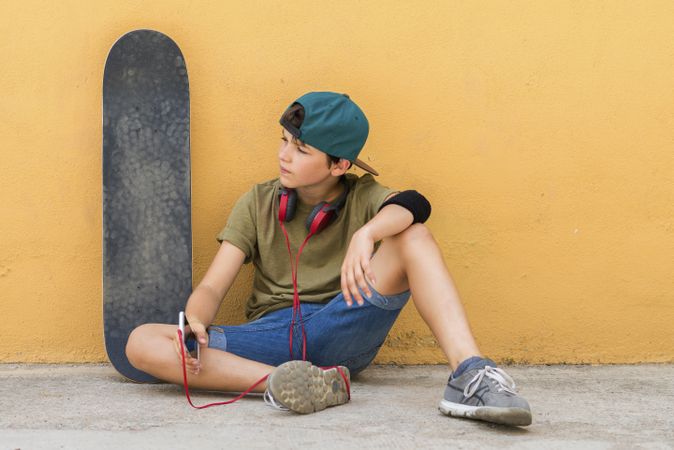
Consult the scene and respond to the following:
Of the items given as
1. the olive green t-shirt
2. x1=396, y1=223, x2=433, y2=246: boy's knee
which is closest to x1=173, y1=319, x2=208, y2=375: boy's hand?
the olive green t-shirt

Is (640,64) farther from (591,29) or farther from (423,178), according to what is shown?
(423,178)

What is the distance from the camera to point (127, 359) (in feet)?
9.10

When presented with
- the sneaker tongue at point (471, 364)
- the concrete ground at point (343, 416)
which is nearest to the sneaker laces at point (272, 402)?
the concrete ground at point (343, 416)

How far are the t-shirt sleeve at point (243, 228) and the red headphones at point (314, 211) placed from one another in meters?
0.11

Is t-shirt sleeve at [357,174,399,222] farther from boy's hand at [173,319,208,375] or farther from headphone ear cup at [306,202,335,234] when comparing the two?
boy's hand at [173,319,208,375]

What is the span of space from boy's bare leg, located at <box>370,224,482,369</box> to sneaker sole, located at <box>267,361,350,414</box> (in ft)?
1.00

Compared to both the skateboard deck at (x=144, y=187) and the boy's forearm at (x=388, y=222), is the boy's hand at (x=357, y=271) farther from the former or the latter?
the skateboard deck at (x=144, y=187)

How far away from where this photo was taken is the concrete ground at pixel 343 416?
201 cm

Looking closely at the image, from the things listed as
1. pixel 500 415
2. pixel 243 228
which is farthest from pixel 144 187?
pixel 500 415

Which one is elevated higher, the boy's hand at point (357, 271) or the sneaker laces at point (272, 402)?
the boy's hand at point (357, 271)

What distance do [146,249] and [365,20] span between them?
1.05 m

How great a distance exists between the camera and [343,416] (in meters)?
2.25

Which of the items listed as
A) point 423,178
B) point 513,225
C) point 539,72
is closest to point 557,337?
point 513,225

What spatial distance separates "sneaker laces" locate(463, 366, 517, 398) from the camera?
2141 millimetres
